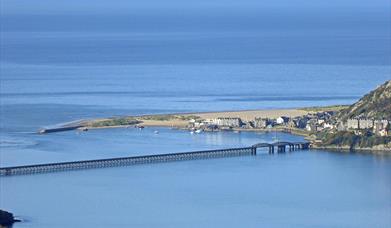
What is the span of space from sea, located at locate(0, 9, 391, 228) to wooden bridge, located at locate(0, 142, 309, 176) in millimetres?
565

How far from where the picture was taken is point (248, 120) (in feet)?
224

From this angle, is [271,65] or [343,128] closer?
[343,128]

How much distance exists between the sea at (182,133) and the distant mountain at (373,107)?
85.7 inches

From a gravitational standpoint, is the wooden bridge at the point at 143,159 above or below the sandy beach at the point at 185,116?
below

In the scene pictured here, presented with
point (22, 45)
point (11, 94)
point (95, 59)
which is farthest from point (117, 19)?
point (11, 94)

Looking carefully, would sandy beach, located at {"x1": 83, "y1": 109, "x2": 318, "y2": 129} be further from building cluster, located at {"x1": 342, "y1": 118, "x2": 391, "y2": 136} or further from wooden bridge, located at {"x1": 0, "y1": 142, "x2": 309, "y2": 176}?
wooden bridge, located at {"x1": 0, "y1": 142, "x2": 309, "y2": 176}

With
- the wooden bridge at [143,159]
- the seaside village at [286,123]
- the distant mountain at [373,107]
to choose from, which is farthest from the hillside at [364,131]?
the wooden bridge at [143,159]

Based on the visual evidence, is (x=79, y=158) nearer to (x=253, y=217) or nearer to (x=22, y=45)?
(x=253, y=217)

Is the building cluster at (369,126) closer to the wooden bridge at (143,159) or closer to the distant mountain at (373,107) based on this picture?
the distant mountain at (373,107)

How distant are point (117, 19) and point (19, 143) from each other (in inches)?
5085

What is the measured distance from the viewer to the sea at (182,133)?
48781 mm

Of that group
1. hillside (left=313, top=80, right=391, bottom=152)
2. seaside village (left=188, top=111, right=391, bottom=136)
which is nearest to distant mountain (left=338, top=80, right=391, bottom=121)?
hillside (left=313, top=80, right=391, bottom=152)

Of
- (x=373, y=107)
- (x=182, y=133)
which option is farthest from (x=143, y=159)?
(x=373, y=107)

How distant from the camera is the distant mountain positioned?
215 feet
